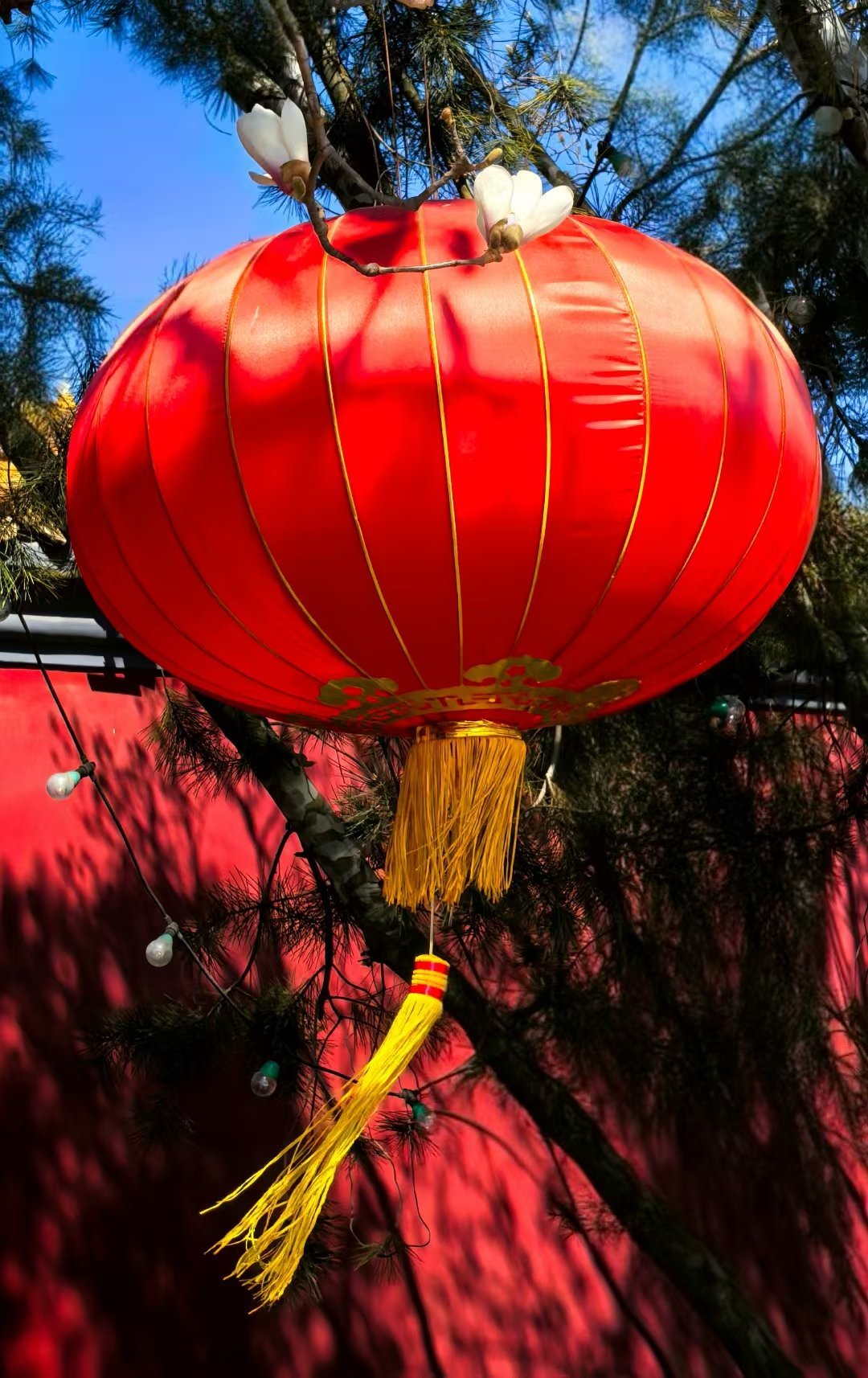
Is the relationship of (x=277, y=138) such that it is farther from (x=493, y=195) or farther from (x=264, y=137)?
(x=493, y=195)

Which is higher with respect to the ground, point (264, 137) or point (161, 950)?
point (264, 137)

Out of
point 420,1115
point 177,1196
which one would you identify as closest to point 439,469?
point 420,1115

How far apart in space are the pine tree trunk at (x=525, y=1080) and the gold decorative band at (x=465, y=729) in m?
0.57

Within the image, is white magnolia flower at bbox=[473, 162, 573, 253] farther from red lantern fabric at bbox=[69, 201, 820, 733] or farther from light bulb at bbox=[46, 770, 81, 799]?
light bulb at bbox=[46, 770, 81, 799]

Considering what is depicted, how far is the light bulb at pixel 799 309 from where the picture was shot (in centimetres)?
184

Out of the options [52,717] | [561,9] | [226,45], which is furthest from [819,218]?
[52,717]

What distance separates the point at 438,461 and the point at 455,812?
355 millimetres

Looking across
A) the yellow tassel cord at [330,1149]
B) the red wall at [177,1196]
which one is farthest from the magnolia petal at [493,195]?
the red wall at [177,1196]

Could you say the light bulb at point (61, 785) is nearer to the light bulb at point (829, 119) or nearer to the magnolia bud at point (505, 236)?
the magnolia bud at point (505, 236)

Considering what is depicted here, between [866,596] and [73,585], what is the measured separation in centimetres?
121

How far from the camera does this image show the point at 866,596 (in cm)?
194

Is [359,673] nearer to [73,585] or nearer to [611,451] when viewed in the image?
[611,451]

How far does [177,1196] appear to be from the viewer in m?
2.18

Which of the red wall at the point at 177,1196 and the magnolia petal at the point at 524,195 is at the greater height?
the magnolia petal at the point at 524,195
